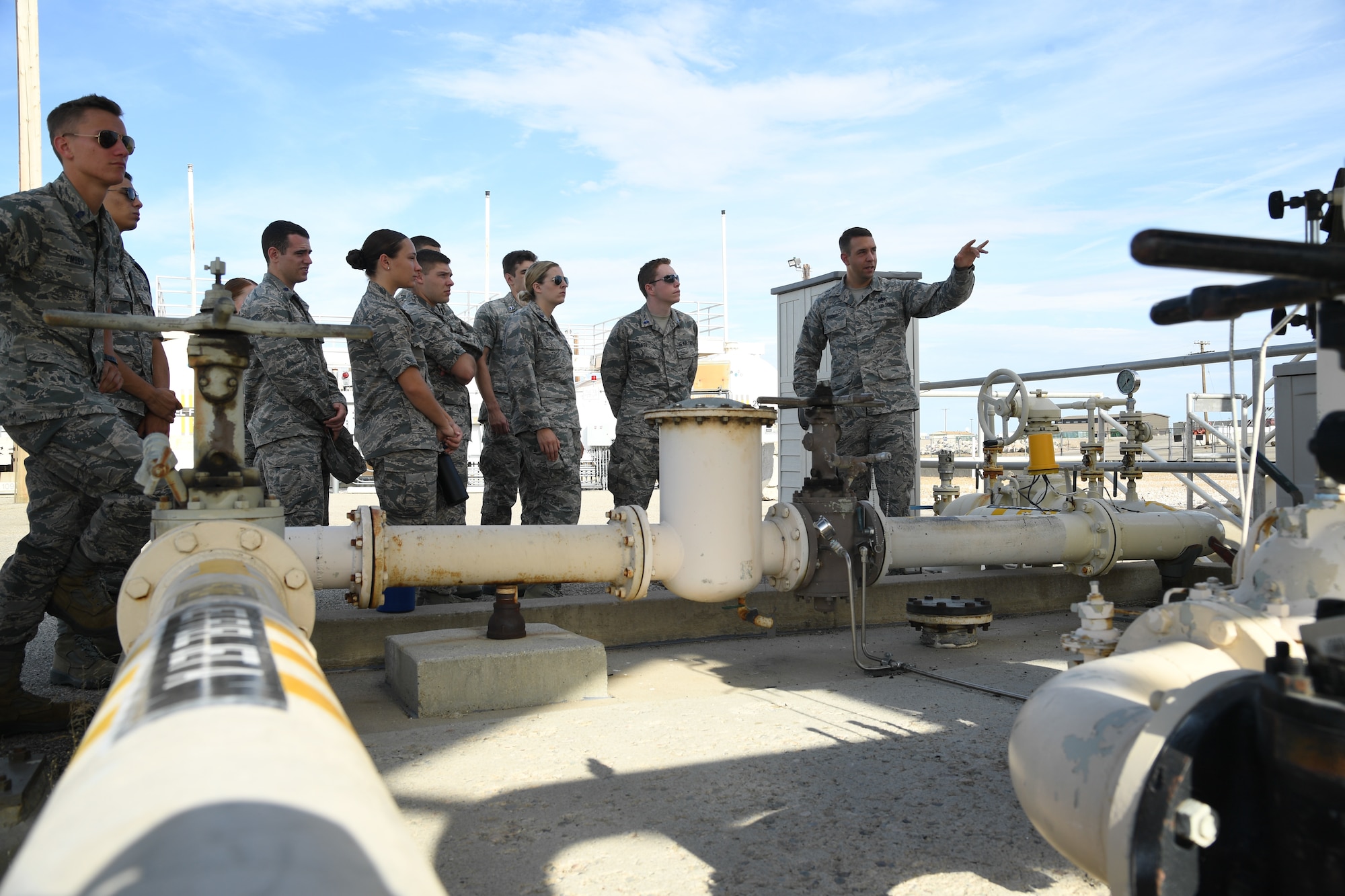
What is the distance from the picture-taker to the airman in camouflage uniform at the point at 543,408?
16.0 feet

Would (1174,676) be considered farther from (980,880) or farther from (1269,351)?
(1269,351)

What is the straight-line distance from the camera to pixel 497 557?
10.5 ft

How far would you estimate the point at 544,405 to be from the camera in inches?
199

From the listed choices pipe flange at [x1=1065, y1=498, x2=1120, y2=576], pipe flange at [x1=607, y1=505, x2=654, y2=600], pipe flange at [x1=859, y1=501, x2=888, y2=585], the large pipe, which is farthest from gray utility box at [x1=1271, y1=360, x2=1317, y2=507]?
pipe flange at [x1=607, y1=505, x2=654, y2=600]

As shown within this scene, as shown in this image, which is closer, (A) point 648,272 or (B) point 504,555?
(B) point 504,555

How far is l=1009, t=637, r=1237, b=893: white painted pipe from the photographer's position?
1.14 metres

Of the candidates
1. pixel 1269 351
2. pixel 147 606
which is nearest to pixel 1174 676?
pixel 147 606

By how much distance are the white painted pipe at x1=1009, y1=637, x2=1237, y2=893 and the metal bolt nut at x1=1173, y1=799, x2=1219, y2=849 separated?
0.06 meters

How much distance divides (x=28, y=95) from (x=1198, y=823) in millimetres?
12742

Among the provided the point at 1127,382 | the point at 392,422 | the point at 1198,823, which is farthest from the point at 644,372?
the point at 1198,823

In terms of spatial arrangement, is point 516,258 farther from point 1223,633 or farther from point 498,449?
point 1223,633

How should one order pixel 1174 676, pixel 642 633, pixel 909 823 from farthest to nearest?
pixel 642 633
pixel 909 823
pixel 1174 676

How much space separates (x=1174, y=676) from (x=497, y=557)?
223 centimetres

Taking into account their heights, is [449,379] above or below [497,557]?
above
